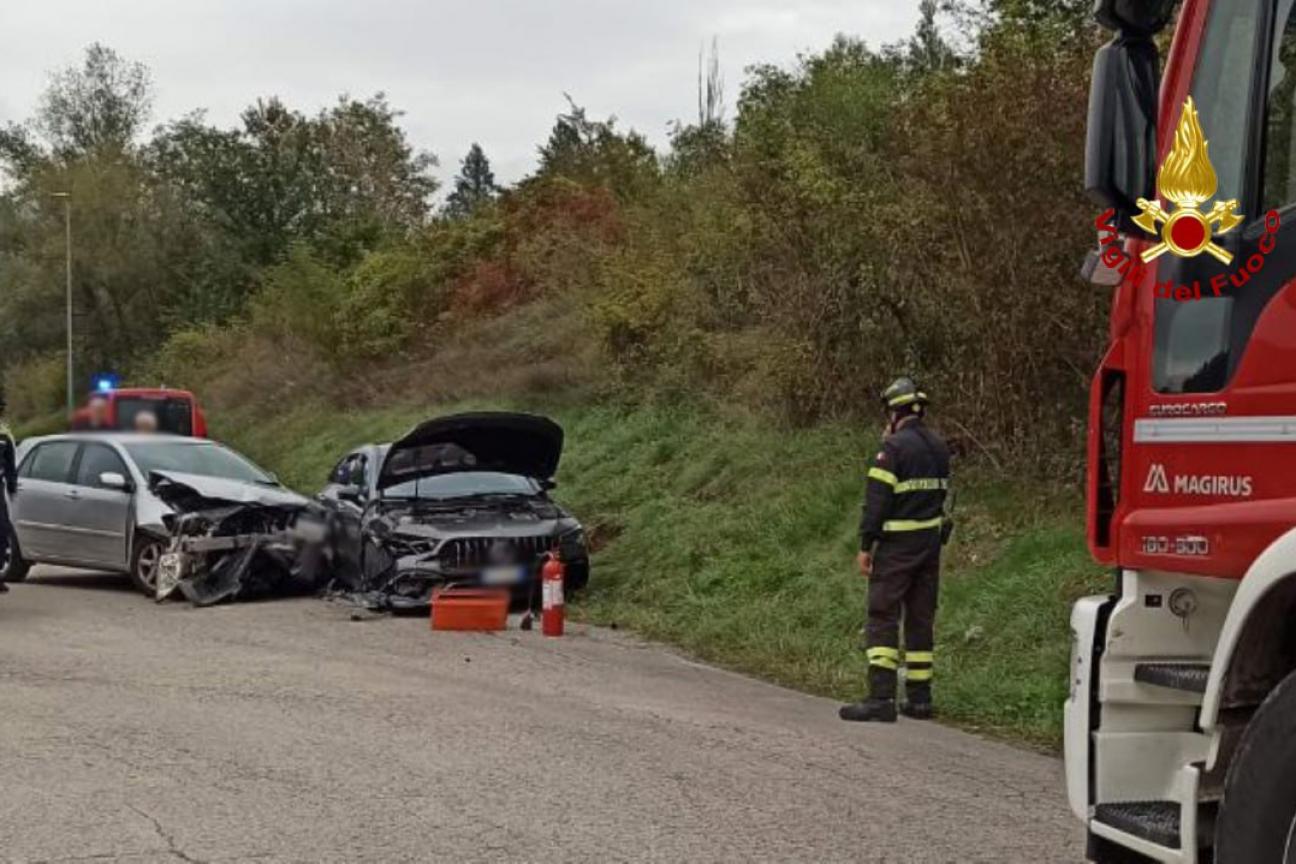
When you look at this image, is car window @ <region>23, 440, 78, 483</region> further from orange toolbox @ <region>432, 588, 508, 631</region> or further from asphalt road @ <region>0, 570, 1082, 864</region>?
orange toolbox @ <region>432, 588, 508, 631</region>

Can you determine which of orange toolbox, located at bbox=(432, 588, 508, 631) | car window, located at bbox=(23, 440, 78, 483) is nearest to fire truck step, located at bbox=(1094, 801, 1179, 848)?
orange toolbox, located at bbox=(432, 588, 508, 631)

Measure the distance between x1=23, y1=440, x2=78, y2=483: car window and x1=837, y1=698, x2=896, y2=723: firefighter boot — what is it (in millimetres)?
9922

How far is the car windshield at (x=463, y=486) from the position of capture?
1311 centimetres

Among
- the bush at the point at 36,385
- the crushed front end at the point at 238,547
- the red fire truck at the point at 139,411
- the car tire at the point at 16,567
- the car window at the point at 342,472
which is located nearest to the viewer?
the crushed front end at the point at 238,547

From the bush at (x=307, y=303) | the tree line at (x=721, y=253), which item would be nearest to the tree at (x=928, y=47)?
the tree line at (x=721, y=253)

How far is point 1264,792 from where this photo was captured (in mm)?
3205

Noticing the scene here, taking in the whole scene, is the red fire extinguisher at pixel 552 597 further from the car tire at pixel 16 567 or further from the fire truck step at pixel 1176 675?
the fire truck step at pixel 1176 675

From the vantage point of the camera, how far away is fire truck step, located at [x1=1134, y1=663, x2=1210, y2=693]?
3816 millimetres

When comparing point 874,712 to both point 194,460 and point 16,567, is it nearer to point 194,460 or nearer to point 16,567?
point 194,460

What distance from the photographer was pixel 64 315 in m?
47.5

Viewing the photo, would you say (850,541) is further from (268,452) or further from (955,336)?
(268,452)

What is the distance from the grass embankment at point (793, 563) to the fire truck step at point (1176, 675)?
3.94 metres

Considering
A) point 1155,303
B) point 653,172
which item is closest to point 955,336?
point 1155,303

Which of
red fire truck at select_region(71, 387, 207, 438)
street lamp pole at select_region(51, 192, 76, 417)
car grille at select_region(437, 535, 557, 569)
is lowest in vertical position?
car grille at select_region(437, 535, 557, 569)
